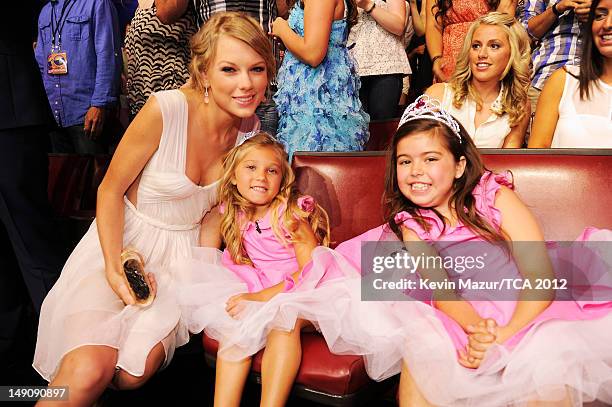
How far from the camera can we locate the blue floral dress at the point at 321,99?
2.65 meters

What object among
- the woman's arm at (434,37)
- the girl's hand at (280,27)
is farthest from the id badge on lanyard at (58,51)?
the woman's arm at (434,37)

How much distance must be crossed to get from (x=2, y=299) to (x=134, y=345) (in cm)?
114

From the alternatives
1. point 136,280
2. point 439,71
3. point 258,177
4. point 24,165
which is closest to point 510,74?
point 439,71

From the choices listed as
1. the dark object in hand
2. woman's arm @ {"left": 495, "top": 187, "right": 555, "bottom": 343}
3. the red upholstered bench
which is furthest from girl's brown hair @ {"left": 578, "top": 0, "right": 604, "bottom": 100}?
the dark object in hand

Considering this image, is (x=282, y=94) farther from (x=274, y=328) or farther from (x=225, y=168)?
(x=274, y=328)

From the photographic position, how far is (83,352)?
173 cm

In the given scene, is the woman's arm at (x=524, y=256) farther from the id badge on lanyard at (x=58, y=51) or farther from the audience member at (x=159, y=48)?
the id badge on lanyard at (x=58, y=51)

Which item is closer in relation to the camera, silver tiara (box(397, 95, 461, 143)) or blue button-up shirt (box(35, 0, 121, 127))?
silver tiara (box(397, 95, 461, 143))

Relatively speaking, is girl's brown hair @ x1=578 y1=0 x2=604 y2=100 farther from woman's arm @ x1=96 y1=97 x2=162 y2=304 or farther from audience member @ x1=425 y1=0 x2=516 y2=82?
woman's arm @ x1=96 y1=97 x2=162 y2=304

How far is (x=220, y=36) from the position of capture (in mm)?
2068

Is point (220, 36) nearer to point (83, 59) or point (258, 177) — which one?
point (258, 177)

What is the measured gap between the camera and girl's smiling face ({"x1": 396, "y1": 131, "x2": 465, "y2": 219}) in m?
1.95

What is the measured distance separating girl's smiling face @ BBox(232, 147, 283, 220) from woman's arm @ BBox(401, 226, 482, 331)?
522 millimetres

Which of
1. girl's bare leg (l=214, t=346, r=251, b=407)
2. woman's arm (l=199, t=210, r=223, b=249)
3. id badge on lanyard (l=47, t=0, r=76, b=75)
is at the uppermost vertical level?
id badge on lanyard (l=47, t=0, r=76, b=75)
